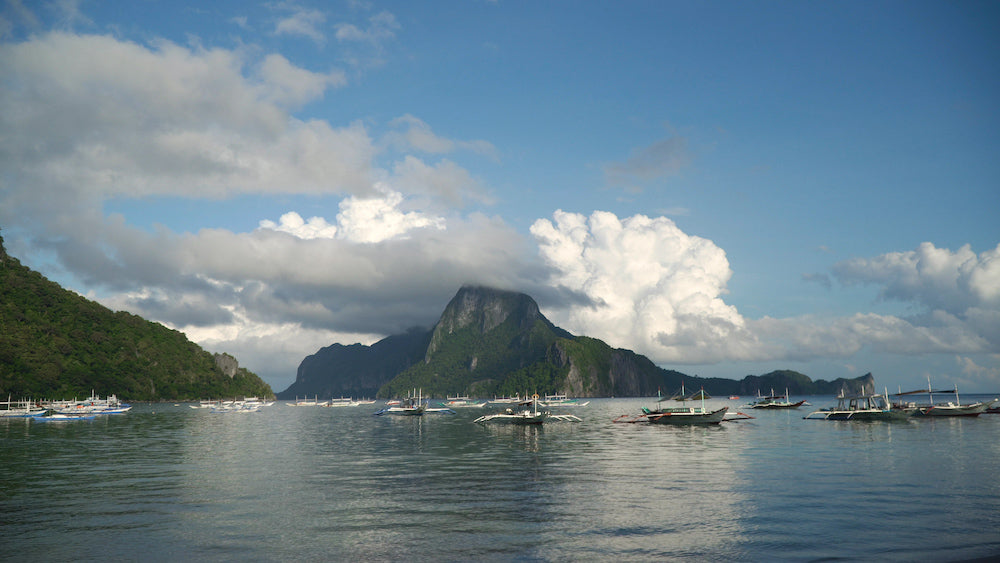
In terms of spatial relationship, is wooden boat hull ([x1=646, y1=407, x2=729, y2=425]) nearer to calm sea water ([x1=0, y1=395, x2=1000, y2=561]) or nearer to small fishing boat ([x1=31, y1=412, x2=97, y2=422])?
calm sea water ([x1=0, y1=395, x2=1000, y2=561])

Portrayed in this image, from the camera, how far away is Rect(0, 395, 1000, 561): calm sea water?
20.2m

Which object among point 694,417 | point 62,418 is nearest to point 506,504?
point 694,417

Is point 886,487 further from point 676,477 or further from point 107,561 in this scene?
point 107,561

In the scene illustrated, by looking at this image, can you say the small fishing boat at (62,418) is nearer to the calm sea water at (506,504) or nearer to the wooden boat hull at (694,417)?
the calm sea water at (506,504)

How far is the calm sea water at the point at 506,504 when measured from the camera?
2020 cm

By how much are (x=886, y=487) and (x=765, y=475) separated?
6.98 m

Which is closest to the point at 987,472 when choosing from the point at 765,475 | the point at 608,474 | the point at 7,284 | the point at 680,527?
the point at 765,475

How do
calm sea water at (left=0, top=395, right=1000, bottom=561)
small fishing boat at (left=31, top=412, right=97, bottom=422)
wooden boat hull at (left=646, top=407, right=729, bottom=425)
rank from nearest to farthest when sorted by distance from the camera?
calm sea water at (left=0, top=395, right=1000, bottom=561) < wooden boat hull at (left=646, top=407, right=729, bottom=425) < small fishing boat at (left=31, top=412, right=97, bottom=422)

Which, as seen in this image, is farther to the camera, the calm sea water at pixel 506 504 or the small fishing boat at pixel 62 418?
the small fishing boat at pixel 62 418

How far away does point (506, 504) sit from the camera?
28.1 meters

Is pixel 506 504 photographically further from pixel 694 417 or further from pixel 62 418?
pixel 62 418

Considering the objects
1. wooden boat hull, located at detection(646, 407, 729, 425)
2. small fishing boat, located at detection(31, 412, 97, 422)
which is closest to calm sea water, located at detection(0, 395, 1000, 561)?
wooden boat hull, located at detection(646, 407, 729, 425)

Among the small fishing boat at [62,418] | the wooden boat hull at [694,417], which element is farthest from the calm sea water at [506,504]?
the small fishing boat at [62,418]

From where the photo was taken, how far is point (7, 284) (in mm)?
198875
